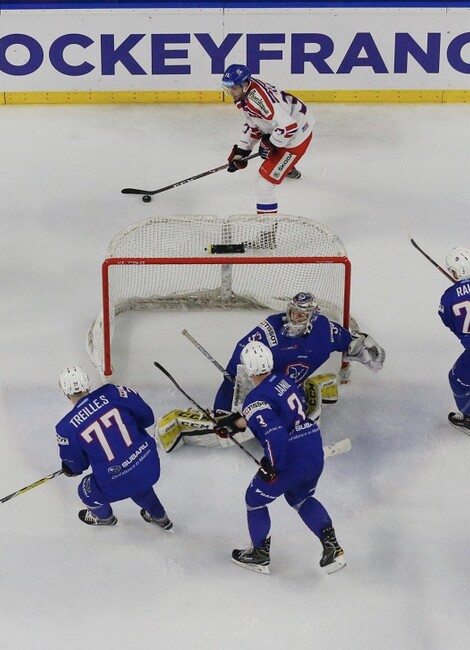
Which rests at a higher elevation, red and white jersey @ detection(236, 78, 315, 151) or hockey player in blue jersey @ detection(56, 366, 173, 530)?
red and white jersey @ detection(236, 78, 315, 151)

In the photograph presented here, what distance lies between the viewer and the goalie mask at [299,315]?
5.64 meters

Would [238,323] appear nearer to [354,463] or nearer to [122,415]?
[354,463]

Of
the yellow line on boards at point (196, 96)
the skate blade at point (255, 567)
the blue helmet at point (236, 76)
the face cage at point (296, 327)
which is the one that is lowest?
the skate blade at point (255, 567)

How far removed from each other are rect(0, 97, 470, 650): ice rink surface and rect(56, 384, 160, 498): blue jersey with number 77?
40 cm

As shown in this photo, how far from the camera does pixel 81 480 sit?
565cm

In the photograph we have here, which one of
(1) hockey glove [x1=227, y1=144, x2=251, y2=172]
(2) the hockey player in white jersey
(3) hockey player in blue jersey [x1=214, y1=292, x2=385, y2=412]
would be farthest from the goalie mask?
(1) hockey glove [x1=227, y1=144, x2=251, y2=172]

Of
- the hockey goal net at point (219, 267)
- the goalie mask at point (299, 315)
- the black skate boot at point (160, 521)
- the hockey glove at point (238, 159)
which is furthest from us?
the hockey glove at point (238, 159)

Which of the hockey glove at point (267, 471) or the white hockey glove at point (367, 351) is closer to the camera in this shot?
the hockey glove at point (267, 471)

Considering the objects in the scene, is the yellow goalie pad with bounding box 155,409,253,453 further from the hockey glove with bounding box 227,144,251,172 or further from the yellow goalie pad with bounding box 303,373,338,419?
the hockey glove with bounding box 227,144,251,172

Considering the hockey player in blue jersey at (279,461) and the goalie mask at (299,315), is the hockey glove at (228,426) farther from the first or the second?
the goalie mask at (299,315)

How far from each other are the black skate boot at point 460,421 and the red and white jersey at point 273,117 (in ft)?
7.21

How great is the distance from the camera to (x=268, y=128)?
7430 millimetres

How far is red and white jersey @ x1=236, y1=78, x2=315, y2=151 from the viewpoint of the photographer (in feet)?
23.8

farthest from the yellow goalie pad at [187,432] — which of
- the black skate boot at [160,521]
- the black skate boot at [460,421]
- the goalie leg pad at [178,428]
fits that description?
the black skate boot at [460,421]
